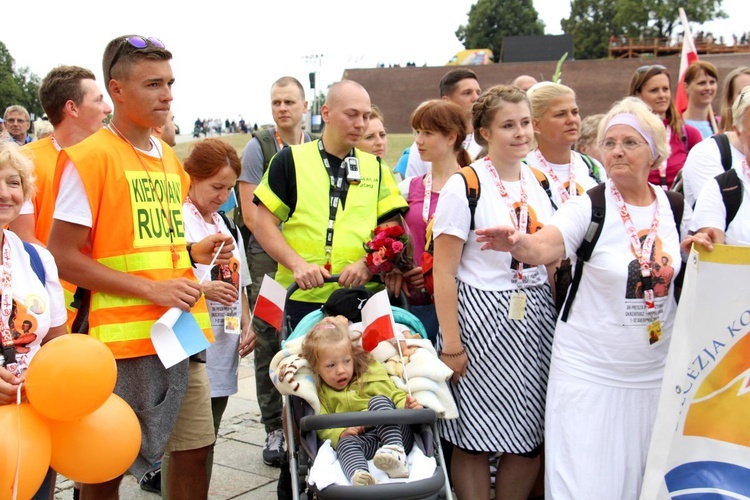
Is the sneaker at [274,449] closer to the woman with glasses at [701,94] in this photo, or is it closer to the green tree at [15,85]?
the woman with glasses at [701,94]

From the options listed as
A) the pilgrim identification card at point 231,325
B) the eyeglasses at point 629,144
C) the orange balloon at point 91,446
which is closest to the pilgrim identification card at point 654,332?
the eyeglasses at point 629,144

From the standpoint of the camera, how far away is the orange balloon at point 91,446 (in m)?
2.88

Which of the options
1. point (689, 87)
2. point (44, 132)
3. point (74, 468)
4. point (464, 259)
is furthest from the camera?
point (44, 132)

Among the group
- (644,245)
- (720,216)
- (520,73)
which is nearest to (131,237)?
(644,245)

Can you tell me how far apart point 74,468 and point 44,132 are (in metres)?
6.12

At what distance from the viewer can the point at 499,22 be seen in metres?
83.1

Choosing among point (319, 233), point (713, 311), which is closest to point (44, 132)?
point (319, 233)

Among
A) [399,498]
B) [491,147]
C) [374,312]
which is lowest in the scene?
[399,498]

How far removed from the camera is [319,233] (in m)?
4.39

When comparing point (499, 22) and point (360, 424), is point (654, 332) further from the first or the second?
point (499, 22)

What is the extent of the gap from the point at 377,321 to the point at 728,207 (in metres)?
1.74

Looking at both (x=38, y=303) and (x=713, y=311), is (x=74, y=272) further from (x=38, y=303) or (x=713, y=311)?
(x=713, y=311)

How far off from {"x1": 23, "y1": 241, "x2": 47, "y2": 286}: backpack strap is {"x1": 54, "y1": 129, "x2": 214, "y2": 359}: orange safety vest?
0.34 meters

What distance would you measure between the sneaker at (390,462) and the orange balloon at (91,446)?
94cm
